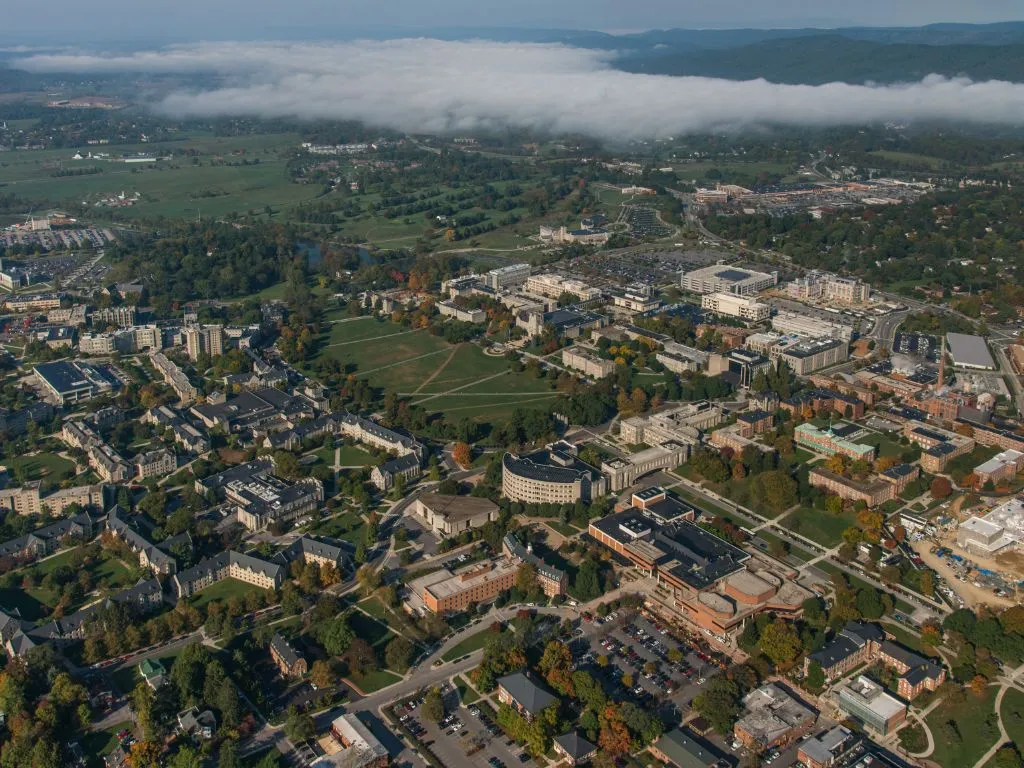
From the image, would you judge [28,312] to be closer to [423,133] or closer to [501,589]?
[501,589]

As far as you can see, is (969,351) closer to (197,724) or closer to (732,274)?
(732,274)

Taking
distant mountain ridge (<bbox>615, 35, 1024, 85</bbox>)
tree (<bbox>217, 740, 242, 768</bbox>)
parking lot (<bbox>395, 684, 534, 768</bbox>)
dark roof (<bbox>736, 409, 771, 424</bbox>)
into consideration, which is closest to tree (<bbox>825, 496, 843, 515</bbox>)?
dark roof (<bbox>736, 409, 771, 424</bbox>)

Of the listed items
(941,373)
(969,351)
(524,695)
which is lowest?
(524,695)

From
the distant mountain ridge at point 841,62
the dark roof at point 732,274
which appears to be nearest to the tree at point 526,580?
the dark roof at point 732,274

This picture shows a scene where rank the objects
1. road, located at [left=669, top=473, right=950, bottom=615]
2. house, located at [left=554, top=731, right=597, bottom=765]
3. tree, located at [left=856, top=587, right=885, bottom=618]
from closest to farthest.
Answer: house, located at [left=554, top=731, right=597, bottom=765] < tree, located at [left=856, top=587, right=885, bottom=618] < road, located at [left=669, top=473, right=950, bottom=615]

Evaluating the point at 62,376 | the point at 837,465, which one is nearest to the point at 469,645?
the point at 837,465

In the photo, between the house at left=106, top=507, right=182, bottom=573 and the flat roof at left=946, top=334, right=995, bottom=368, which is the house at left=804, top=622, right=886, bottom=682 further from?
the flat roof at left=946, top=334, right=995, bottom=368

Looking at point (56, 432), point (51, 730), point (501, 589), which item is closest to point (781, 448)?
point (501, 589)
